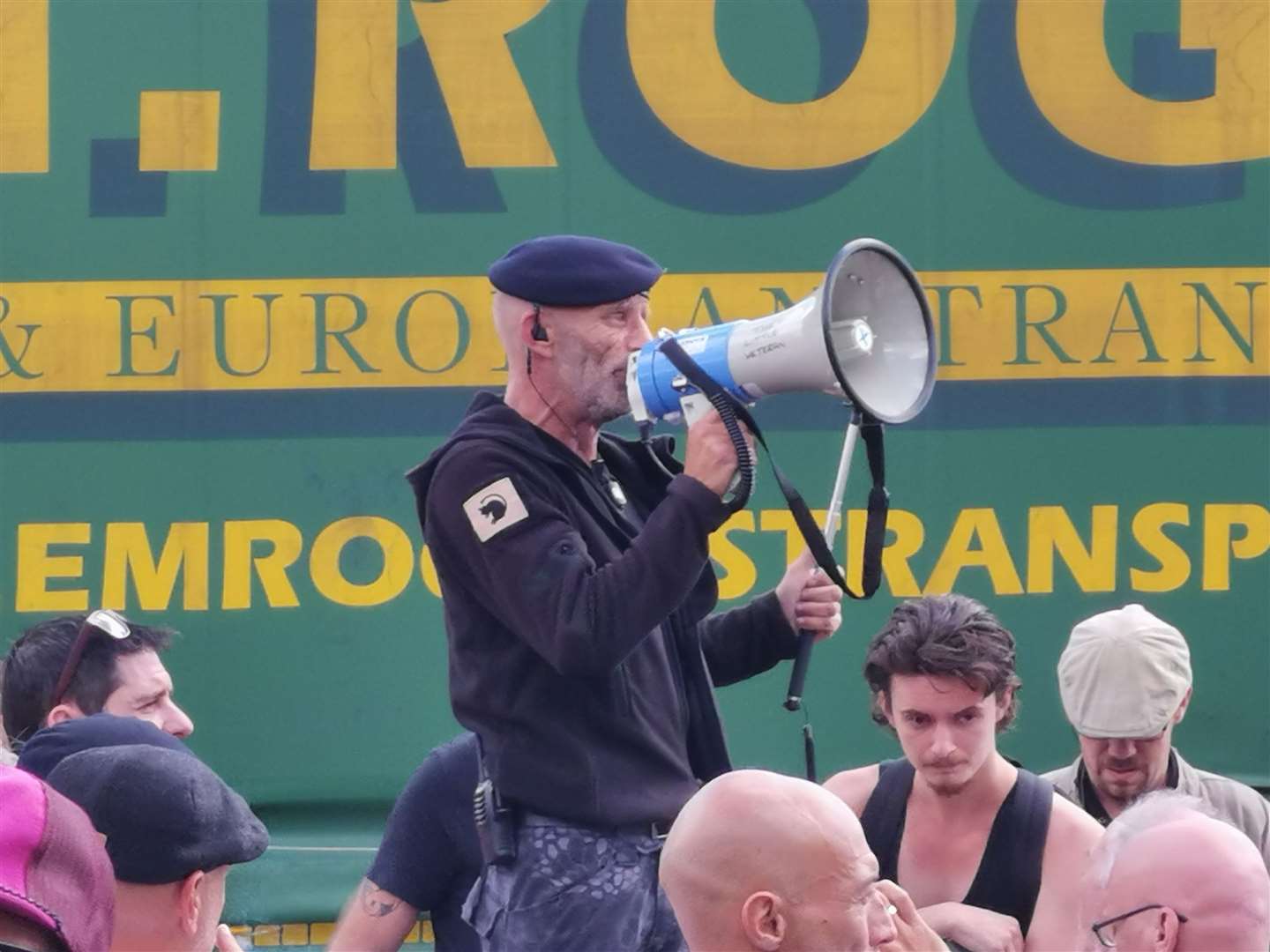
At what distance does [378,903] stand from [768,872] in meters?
1.61

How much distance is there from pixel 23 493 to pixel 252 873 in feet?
2.76

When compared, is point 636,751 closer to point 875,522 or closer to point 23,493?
point 875,522

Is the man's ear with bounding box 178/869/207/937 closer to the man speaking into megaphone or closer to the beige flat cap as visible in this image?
the man speaking into megaphone

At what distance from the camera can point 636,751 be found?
2.71 m

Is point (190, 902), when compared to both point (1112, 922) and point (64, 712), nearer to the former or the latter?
point (1112, 922)

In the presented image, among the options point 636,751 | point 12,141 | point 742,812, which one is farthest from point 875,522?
point 12,141

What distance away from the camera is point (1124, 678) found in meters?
3.60

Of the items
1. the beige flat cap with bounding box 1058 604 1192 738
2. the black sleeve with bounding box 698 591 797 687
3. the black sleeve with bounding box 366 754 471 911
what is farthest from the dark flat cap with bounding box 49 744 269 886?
the beige flat cap with bounding box 1058 604 1192 738

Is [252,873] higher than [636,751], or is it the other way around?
[636,751]

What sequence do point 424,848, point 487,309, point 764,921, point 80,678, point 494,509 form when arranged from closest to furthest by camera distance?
point 764,921 < point 494,509 < point 424,848 < point 80,678 < point 487,309

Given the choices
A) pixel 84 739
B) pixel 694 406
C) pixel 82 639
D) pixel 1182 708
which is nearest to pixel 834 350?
pixel 694 406

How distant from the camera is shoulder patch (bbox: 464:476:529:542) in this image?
2.66m

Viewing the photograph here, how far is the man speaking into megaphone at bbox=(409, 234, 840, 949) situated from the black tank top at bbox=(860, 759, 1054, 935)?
0.55 m

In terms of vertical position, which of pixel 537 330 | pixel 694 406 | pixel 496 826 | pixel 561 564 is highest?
pixel 537 330
